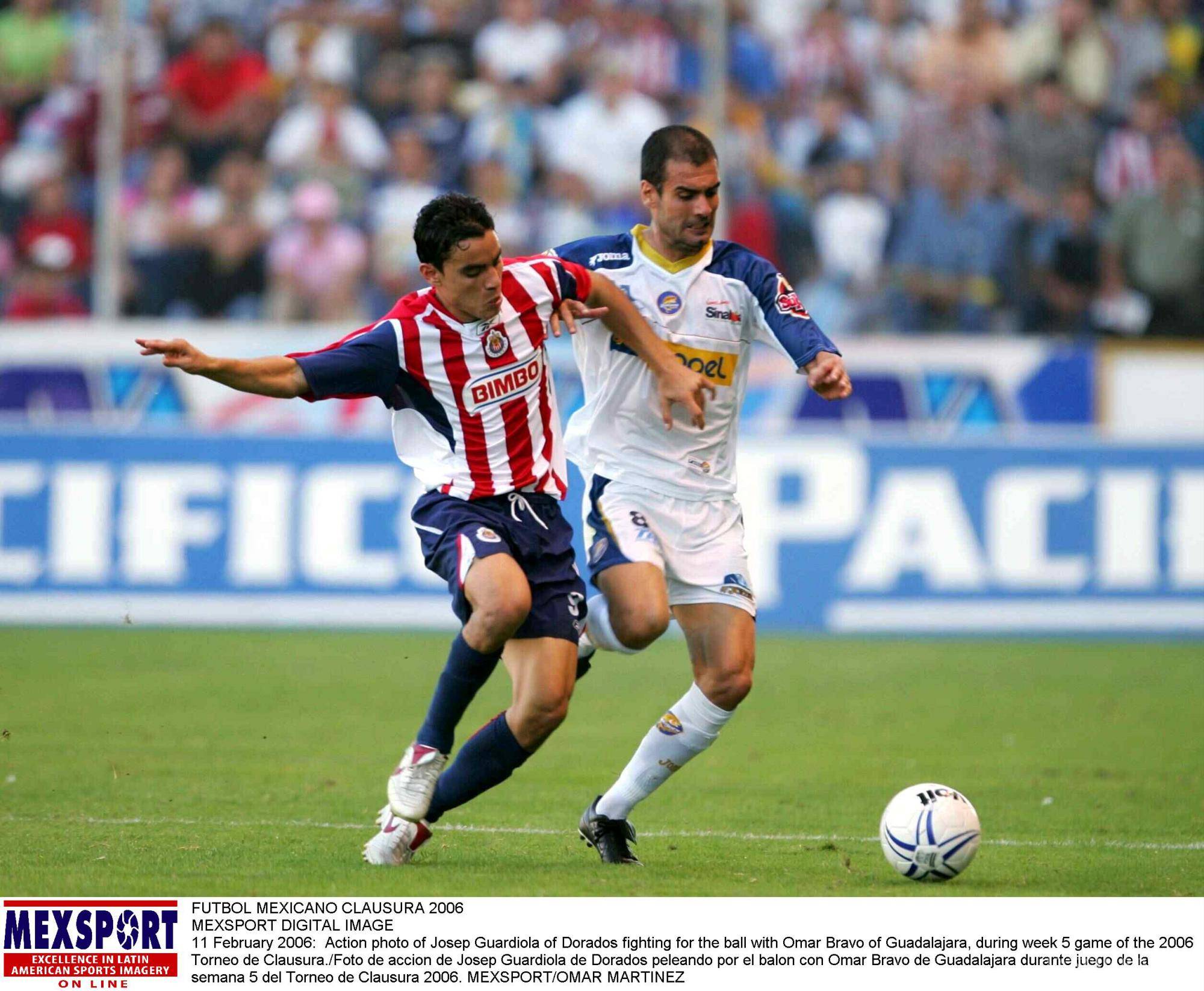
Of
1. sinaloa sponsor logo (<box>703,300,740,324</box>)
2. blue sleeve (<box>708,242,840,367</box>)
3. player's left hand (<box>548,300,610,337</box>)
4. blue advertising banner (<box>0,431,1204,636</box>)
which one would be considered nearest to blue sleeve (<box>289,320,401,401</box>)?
player's left hand (<box>548,300,610,337</box>)

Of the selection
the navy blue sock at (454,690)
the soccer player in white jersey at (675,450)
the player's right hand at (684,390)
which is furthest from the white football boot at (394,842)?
the player's right hand at (684,390)

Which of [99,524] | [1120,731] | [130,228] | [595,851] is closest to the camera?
[595,851]

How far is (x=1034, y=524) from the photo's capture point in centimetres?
1337

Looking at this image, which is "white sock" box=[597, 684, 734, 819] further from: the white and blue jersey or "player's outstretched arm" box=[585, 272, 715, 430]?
"player's outstretched arm" box=[585, 272, 715, 430]

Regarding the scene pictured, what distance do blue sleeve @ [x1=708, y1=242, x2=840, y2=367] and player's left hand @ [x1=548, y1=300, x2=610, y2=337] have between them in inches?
24.5

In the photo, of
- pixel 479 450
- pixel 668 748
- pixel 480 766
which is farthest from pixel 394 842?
pixel 479 450

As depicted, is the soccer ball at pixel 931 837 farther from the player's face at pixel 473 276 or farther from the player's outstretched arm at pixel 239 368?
the player's outstretched arm at pixel 239 368

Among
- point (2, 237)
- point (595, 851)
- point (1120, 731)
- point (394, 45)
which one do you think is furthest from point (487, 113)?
point (595, 851)

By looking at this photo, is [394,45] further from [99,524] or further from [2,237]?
[99,524]

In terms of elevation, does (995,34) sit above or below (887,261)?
above

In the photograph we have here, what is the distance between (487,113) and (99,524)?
17.5 ft

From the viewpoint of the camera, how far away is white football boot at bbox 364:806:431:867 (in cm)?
597

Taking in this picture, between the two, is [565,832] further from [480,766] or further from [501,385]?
[501,385]
